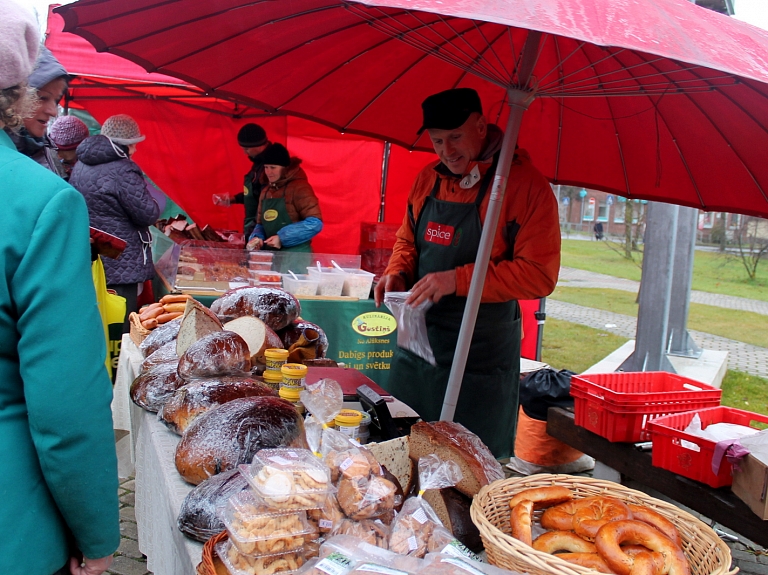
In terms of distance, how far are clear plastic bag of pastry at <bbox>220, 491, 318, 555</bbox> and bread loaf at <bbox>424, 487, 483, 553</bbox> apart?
0.34 m

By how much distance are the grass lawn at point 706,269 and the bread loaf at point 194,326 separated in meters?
15.7

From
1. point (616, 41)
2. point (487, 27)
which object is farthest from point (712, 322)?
point (616, 41)

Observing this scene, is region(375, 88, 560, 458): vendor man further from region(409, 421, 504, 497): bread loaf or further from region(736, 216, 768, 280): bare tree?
region(736, 216, 768, 280): bare tree

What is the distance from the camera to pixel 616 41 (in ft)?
4.15

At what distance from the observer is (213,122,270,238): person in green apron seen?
6004mm

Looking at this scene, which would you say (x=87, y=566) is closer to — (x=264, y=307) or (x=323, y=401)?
(x=323, y=401)

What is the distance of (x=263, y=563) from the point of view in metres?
1.32

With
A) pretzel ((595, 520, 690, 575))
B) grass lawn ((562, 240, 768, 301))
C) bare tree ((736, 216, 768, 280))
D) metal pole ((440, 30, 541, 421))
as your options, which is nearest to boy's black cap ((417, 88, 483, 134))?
metal pole ((440, 30, 541, 421))

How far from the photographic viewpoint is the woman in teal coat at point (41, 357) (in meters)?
1.24

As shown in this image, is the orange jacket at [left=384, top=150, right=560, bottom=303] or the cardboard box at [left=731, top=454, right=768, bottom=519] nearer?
the cardboard box at [left=731, top=454, right=768, bottom=519]

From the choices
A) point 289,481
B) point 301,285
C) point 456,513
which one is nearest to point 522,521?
point 456,513

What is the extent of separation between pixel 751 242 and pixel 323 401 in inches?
735

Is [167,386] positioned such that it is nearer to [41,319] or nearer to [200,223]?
[41,319]

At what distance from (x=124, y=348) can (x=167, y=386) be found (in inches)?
59.9
